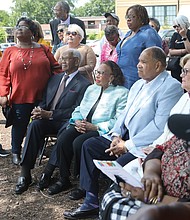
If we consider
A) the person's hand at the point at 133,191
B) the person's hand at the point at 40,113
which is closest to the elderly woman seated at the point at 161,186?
the person's hand at the point at 133,191

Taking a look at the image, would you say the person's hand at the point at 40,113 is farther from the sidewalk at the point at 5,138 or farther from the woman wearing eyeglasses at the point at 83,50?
the sidewalk at the point at 5,138

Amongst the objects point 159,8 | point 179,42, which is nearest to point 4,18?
point 159,8

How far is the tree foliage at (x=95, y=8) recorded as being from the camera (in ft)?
299

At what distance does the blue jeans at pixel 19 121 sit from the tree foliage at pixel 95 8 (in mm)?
86199

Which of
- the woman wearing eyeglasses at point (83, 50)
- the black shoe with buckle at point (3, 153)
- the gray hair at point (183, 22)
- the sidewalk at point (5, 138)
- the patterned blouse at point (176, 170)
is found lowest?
the sidewalk at point (5, 138)

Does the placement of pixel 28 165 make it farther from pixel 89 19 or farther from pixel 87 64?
pixel 89 19

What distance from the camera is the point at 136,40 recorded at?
16.4 feet

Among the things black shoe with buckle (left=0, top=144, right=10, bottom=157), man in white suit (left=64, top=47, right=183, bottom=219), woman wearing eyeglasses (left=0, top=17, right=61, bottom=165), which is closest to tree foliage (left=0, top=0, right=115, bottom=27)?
black shoe with buckle (left=0, top=144, right=10, bottom=157)

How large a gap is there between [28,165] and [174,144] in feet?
7.46

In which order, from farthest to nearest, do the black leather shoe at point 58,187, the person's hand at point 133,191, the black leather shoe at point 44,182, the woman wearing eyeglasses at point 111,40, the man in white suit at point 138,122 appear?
the woman wearing eyeglasses at point 111,40
the black leather shoe at point 44,182
the black leather shoe at point 58,187
the man in white suit at point 138,122
the person's hand at point 133,191

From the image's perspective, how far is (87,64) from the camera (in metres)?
5.75

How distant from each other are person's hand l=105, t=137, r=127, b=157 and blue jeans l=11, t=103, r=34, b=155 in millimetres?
1699

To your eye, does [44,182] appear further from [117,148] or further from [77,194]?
[117,148]

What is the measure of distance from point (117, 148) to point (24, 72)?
6.13 ft
